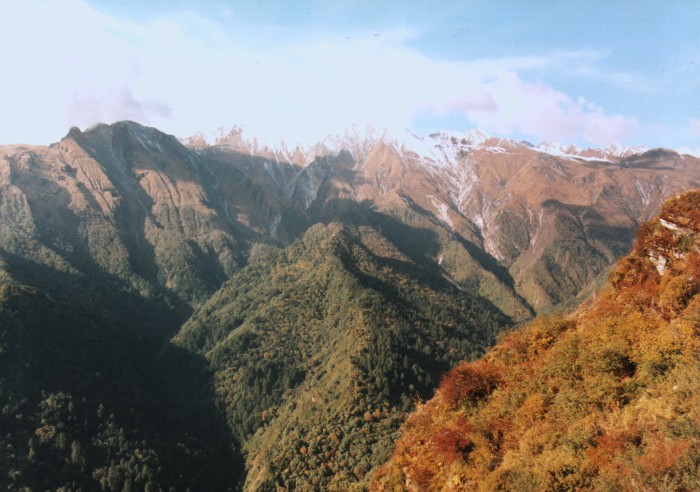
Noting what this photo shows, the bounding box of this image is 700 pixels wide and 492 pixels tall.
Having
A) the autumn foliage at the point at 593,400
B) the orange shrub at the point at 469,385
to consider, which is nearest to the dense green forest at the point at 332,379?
the orange shrub at the point at 469,385

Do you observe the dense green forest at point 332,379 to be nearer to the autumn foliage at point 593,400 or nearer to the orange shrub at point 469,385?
the orange shrub at point 469,385

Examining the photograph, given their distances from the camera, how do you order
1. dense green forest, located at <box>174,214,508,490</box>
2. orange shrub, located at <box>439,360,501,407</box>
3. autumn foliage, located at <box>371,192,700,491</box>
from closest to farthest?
autumn foliage, located at <box>371,192,700,491</box> → orange shrub, located at <box>439,360,501,407</box> → dense green forest, located at <box>174,214,508,490</box>

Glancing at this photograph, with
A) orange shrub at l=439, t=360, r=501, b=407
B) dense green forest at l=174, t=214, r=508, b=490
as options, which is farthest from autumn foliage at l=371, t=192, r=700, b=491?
dense green forest at l=174, t=214, r=508, b=490

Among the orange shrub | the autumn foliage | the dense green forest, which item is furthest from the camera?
the dense green forest

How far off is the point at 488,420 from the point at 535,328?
45.0 ft

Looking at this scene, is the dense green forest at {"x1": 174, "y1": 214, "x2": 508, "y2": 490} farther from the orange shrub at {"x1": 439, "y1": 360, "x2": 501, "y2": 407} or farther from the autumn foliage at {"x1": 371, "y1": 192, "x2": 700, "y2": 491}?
the autumn foliage at {"x1": 371, "y1": 192, "x2": 700, "y2": 491}

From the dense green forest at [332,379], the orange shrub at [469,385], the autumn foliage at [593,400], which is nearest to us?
the autumn foliage at [593,400]

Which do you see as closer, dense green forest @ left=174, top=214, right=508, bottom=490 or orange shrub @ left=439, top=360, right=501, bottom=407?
orange shrub @ left=439, top=360, right=501, bottom=407

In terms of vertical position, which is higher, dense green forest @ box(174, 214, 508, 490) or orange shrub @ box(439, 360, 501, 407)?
orange shrub @ box(439, 360, 501, 407)

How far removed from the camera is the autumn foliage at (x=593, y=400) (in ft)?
87.0

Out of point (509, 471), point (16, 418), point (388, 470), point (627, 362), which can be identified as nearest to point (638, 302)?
point (627, 362)

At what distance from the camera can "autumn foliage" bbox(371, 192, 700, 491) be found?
2652 cm

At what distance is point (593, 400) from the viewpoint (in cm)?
3309

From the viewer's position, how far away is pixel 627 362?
115 feet
